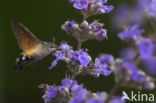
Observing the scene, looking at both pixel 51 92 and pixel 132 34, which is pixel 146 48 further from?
pixel 51 92

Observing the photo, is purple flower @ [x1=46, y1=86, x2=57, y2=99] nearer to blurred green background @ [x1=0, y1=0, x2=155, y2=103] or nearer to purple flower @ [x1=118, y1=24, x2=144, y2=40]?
purple flower @ [x1=118, y1=24, x2=144, y2=40]

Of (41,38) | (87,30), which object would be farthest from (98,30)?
(41,38)

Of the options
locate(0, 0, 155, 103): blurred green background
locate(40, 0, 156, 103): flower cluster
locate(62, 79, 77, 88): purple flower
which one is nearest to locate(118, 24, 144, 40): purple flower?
locate(40, 0, 156, 103): flower cluster

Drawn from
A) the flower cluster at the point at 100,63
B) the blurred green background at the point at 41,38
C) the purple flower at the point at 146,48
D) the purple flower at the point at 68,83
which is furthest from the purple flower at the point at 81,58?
the blurred green background at the point at 41,38

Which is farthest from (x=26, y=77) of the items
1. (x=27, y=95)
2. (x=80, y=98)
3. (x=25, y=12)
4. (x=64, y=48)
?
(x=80, y=98)

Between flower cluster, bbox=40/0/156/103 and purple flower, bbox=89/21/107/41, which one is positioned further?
purple flower, bbox=89/21/107/41

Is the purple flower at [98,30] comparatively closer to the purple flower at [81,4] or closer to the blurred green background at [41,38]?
the purple flower at [81,4]

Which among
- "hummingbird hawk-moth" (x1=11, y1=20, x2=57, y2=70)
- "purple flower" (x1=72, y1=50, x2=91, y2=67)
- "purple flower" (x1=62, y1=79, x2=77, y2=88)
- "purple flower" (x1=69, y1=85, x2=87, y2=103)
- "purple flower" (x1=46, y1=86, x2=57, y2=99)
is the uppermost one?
"hummingbird hawk-moth" (x1=11, y1=20, x2=57, y2=70)
